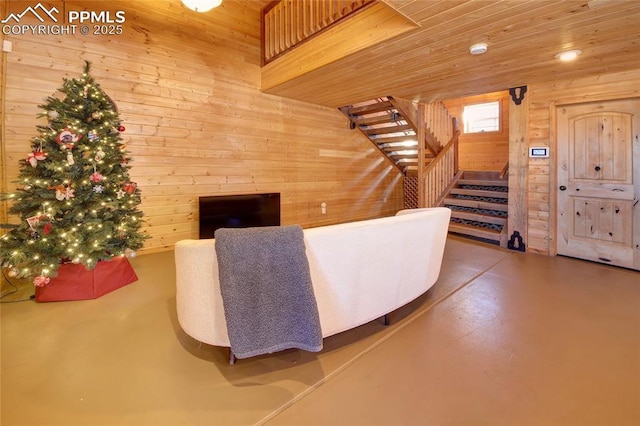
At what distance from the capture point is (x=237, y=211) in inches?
170

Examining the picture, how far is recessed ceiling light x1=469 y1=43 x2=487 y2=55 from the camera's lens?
2786mm

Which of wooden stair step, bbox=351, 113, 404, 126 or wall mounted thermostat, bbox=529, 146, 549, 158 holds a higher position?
wooden stair step, bbox=351, 113, 404, 126

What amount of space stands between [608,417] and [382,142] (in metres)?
5.75

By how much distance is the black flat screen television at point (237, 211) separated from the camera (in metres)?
4.04

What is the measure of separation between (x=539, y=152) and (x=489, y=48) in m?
1.85

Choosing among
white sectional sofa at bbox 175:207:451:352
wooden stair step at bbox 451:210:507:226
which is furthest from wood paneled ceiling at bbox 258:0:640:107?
wooden stair step at bbox 451:210:507:226

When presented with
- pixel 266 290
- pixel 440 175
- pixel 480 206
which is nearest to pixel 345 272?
pixel 266 290

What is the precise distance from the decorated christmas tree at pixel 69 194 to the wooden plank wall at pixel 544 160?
4910 mm

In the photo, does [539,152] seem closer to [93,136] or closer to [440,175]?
[440,175]

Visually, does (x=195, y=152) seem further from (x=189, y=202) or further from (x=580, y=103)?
(x=580, y=103)

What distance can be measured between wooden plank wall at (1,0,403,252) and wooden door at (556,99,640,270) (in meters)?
3.71

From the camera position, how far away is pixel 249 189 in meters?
4.71

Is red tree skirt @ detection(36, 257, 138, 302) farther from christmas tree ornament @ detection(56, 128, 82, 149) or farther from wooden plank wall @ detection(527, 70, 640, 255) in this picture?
wooden plank wall @ detection(527, 70, 640, 255)

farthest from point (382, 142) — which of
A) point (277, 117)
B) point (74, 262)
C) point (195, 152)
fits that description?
point (74, 262)
